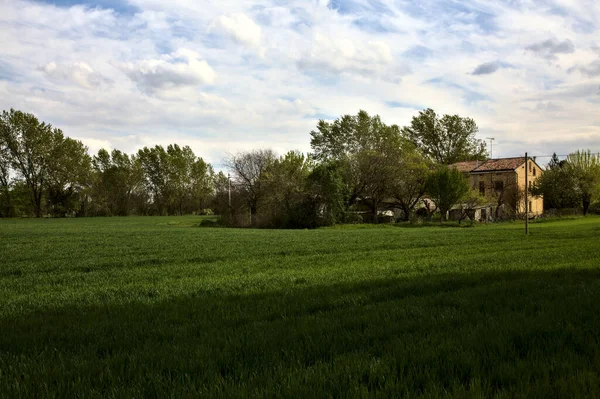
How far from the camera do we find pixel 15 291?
9.41 meters

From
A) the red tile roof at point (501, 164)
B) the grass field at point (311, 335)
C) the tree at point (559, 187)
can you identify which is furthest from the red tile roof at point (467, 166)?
the grass field at point (311, 335)

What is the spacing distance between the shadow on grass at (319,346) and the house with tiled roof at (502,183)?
57043 mm

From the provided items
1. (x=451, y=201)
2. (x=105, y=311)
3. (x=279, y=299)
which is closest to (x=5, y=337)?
(x=105, y=311)

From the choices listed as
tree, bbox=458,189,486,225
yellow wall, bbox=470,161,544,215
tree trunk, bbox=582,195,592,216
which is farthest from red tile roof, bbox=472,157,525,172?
tree, bbox=458,189,486,225

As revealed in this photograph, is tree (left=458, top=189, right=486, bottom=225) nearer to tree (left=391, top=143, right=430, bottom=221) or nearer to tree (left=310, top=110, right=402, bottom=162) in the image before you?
tree (left=391, top=143, right=430, bottom=221)

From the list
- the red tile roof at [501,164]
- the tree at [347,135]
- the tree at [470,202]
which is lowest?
the tree at [470,202]

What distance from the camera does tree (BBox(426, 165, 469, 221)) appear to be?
168ft

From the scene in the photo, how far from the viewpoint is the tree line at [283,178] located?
51562 mm

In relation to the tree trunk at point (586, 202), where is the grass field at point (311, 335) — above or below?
below

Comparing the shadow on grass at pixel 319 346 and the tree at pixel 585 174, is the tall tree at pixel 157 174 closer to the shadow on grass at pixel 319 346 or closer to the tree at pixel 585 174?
the tree at pixel 585 174

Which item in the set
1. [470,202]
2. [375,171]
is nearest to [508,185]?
[470,202]

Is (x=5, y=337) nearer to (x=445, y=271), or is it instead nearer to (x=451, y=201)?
(x=445, y=271)

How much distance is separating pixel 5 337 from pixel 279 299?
3816 mm

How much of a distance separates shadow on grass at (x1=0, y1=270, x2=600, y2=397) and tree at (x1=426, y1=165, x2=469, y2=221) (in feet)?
151
